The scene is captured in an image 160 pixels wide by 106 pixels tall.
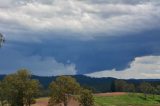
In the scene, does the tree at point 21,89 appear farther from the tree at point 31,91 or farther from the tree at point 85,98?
the tree at point 85,98

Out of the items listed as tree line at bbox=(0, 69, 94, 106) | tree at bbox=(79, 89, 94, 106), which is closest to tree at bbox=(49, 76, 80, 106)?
tree line at bbox=(0, 69, 94, 106)

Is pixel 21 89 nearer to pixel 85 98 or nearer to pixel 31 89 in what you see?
pixel 31 89

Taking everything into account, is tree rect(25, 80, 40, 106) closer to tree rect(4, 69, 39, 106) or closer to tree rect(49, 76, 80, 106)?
tree rect(4, 69, 39, 106)

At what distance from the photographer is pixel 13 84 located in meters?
156

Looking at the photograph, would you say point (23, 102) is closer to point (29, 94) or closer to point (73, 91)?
point (29, 94)

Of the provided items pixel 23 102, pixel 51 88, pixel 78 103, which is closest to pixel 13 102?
pixel 23 102

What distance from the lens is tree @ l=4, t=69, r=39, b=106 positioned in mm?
154500

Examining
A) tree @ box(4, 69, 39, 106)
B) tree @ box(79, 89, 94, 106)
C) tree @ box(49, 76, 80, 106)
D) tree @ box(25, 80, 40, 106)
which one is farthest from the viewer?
tree @ box(79, 89, 94, 106)

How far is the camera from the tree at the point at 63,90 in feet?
506

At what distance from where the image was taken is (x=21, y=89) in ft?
512

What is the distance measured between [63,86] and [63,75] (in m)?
6.74

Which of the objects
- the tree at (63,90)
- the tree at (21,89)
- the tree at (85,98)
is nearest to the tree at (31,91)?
the tree at (21,89)

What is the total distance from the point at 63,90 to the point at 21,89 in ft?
48.4

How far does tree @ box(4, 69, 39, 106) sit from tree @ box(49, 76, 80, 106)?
22.9 feet
